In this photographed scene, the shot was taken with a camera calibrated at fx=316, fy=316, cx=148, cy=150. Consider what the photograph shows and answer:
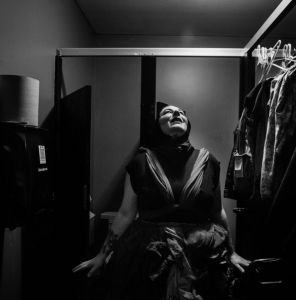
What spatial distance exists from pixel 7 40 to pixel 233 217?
238 cm

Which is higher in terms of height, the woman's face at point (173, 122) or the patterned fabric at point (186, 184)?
the woman's face at point (173, 122)

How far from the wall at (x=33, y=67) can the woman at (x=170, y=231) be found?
0.35 metres

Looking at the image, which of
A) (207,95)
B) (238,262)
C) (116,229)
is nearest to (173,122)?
(116,229)

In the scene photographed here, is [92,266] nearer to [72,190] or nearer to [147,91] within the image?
[72,190]

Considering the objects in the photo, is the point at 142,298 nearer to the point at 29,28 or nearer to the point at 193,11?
the point at 29,28

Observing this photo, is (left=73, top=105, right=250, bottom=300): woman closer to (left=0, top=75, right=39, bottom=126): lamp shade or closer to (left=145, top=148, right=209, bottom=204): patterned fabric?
(left=145, top=148, right=209, bottom=204): patterned fabric

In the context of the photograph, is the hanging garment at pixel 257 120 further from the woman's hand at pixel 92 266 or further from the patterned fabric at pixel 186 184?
the woman's hand at pixel 92 266

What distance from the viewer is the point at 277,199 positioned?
988 mm

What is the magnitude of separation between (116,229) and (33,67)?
1007 mm

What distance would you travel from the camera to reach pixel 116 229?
5.48 feet

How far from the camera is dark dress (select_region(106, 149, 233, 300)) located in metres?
1.46

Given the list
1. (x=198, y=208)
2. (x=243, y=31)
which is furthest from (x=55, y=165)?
(x=243, y=31)

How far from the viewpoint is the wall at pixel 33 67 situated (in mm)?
1500

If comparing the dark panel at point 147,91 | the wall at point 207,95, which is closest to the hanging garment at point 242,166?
the dark panel at point 147,91
